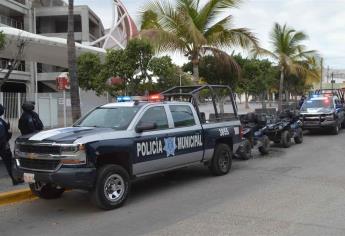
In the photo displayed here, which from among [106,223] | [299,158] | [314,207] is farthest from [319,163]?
[106,223]

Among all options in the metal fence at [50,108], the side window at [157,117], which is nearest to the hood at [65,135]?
the side window at [157,117]

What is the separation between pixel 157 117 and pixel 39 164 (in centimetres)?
253

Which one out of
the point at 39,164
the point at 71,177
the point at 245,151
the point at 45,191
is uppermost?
the point at 39,164

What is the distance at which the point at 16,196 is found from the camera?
9062 mm

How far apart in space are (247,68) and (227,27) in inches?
388

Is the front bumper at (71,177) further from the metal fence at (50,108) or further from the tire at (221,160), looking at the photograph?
the metal fence at (50,108)

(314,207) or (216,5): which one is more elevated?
(216,5)

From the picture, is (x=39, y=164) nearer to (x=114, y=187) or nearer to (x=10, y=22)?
(x=114, y=187)

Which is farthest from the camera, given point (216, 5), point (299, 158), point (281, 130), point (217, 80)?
point (217, 80)

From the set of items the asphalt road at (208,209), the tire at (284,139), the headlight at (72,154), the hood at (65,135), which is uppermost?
the hood at (65,135)

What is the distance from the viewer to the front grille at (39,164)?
7782 mm

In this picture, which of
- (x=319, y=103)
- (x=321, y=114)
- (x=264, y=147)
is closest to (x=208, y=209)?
(x=264, y=147)

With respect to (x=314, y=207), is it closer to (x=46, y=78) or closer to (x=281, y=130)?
(x=281, y=130)

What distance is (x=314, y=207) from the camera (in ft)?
25.7
